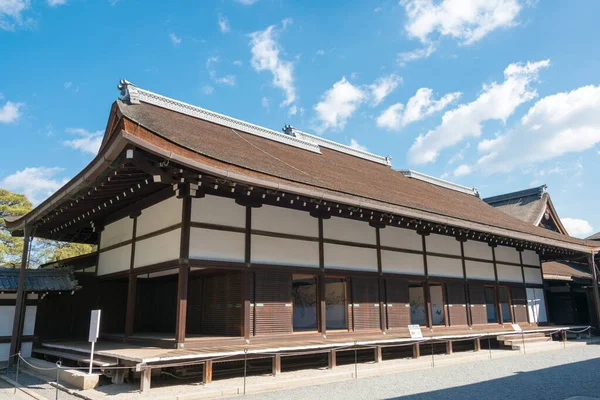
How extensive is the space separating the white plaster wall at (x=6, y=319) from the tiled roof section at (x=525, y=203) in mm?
17874

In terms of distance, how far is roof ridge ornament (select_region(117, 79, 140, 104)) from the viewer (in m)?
10.5

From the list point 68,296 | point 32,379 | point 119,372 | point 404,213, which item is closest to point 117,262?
point 68,296

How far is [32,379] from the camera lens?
8.20 metres

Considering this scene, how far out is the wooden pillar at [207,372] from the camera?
6.95 m

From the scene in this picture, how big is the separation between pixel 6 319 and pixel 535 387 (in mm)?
11281

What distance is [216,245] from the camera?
7.99 m

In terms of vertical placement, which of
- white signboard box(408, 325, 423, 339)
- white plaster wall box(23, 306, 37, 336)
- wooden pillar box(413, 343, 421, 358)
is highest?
white plaster wall box(23, 306, 37, 336)

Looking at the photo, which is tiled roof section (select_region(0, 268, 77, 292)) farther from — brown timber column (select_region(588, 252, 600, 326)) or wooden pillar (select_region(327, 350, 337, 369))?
brown timber column (select_region(588, 252, 600, 326))

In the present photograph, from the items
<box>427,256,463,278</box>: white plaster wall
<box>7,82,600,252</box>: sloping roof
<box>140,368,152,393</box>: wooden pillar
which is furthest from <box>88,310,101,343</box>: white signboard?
<box>427,256,463,278</box>: white plaster wall

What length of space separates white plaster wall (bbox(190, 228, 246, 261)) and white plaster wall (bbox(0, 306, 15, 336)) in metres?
6.19

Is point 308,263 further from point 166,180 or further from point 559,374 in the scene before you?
point 559,374

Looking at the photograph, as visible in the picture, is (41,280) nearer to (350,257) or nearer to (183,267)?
(183,267)

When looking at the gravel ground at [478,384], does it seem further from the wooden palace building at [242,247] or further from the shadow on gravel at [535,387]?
the wooden palace building at [242,247]

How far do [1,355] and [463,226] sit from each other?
444 inches
